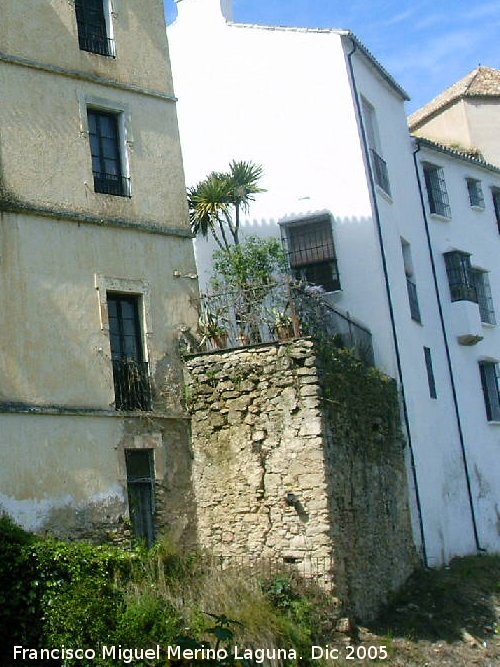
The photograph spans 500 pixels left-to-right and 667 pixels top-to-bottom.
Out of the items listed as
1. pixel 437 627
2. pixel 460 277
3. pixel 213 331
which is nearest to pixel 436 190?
pixel 460 277

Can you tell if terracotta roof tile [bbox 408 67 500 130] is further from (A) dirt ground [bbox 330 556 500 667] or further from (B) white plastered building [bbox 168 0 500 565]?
(A) dirt ground [bbox 330 556 500 667]

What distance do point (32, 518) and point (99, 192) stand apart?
5.97m

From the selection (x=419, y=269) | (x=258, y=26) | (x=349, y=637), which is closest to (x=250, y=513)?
(x=349, y=637)

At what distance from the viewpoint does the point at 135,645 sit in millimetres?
15414

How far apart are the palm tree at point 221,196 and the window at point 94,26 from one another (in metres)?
3.48

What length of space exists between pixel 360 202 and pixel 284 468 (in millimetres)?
7587

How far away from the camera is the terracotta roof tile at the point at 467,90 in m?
34.2

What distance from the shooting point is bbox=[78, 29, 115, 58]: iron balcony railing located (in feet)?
66.1

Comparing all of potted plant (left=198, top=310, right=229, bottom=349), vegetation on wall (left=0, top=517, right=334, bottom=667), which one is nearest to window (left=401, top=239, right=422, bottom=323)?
potted plant (left=198, top=310, right=229, bottom=349)

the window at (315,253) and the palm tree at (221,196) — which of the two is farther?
the window at (315,253)

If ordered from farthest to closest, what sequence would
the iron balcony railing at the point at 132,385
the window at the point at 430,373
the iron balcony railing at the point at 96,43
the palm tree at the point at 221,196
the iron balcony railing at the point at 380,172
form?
the window at the point at 430,373 < the iron balcony railing at the point at 380,172 < the palm tree at the point at 221,196 < the iron balcony railing at the point at 96,43 < the iron balcony railing at the point at 132,385

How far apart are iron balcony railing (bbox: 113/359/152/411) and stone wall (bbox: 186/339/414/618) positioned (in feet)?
2.78

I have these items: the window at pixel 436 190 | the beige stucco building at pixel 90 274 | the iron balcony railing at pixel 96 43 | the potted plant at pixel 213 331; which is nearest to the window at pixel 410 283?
the window at pixel 436 190

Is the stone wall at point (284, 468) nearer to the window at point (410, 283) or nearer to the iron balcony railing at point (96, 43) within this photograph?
the window at point (410, 283)
